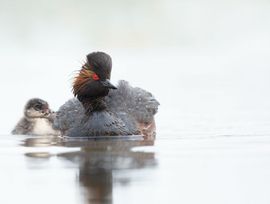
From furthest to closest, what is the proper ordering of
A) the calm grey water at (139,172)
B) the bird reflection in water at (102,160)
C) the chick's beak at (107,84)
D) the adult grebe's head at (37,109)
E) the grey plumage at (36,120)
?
the adult grebe's head at (37,109) < the grey plumage at (36,120) < the chick's beak at (107,84) < the bird reflection in water at (102,160) < the calm grey water at (139,172)

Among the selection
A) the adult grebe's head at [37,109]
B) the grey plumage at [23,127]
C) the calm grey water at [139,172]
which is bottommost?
the calm grey water at [139,172]

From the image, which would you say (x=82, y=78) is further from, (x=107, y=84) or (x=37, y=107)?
(x=37, y=107)

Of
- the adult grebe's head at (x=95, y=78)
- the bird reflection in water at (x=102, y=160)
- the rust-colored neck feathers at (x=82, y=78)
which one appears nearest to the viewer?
the bird reflection in water at (x=102, y=160)

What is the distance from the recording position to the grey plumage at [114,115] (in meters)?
13.6

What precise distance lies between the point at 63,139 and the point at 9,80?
762 centimetres

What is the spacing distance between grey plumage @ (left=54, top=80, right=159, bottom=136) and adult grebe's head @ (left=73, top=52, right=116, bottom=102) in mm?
223

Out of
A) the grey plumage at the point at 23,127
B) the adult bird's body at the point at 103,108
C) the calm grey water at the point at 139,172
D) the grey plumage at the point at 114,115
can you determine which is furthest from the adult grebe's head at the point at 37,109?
the calm grey water at the point at 139,172

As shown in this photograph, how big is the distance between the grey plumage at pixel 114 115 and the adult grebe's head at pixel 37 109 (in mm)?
1613

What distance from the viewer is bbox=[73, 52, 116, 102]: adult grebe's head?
13805mm

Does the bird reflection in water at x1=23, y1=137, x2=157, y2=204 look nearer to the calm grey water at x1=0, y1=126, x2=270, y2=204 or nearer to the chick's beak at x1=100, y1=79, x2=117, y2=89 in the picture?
the calm grey water at x1=0, y1=126, x2=270, y2=204

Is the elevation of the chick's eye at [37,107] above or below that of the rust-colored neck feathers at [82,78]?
below

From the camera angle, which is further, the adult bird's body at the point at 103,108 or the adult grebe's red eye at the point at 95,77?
the adult grebe's red eye at the point at 95,77

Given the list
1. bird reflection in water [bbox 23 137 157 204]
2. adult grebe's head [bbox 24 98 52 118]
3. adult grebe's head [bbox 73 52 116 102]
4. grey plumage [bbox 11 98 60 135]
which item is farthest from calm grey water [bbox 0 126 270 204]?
adult grebe's head [bbox 24 98 52 118]

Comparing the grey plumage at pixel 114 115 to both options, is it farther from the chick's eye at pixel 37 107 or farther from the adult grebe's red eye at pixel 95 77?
the chick's eye at pixel 37 107
